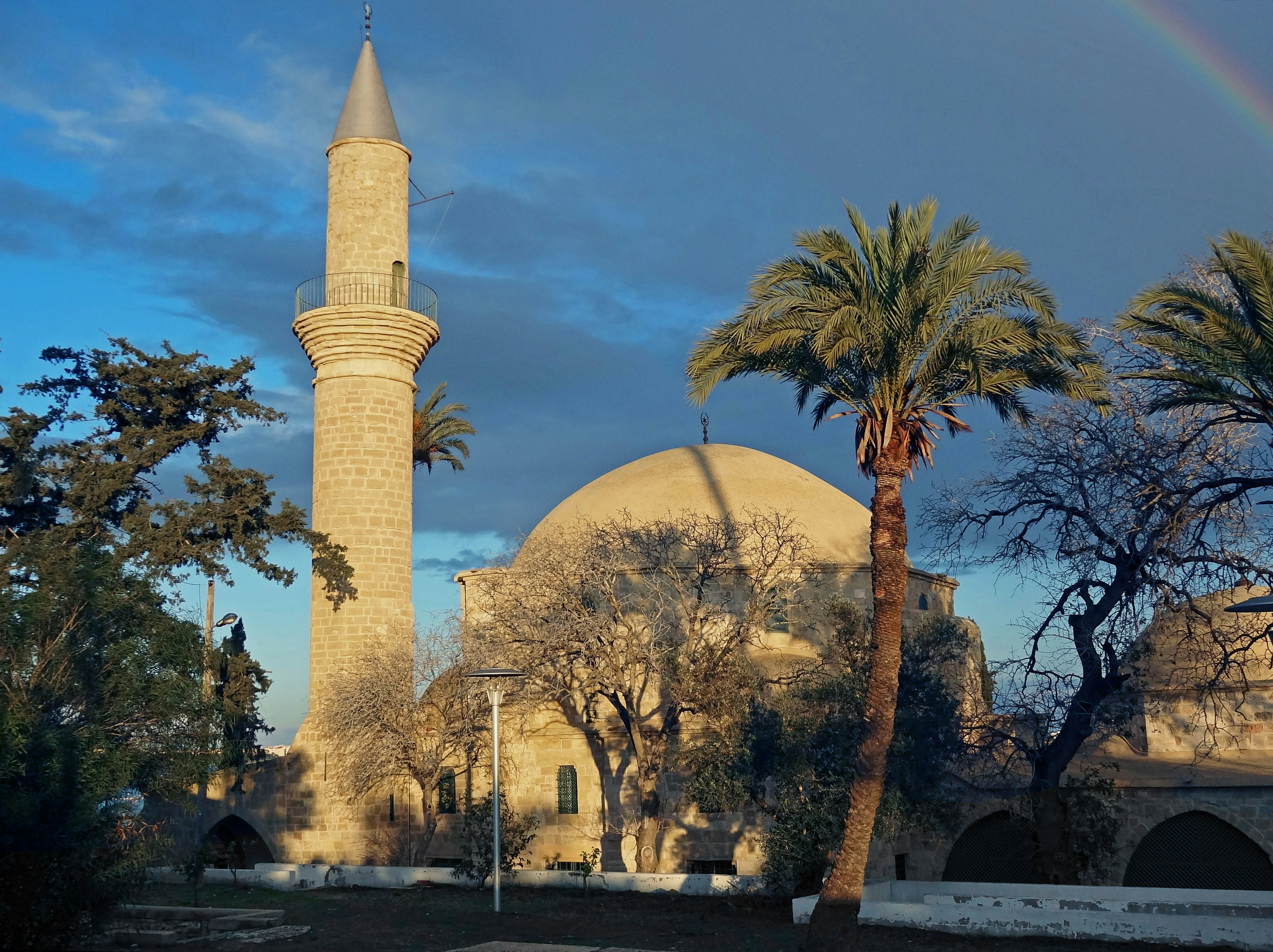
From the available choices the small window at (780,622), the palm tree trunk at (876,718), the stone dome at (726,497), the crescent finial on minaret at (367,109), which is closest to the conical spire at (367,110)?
the crescent finial on minaret at (367,109)

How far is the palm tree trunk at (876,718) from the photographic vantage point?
1379 centimetres

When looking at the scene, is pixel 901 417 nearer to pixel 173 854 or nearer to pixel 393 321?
pixel 393 321

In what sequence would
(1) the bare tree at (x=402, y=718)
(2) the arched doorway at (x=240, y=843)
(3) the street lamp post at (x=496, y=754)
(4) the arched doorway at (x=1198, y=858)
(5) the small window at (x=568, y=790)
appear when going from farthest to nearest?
(2) the arched doorway at (x=240, y=843), (5) the small window at (x=568, y=790), (1) the bare tree at (x=402, y=718), (4) the arched doorway at (x=1198, y=858), (3) the street lamp post at (x=496, y=754)

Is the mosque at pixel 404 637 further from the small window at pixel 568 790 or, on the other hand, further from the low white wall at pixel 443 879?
the low white wall at pixel 443 879

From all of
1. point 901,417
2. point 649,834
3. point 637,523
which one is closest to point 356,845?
point 649,834

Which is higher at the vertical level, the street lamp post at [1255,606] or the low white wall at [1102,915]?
the street lamp post at [1255,606]

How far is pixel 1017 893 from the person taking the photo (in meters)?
17.4

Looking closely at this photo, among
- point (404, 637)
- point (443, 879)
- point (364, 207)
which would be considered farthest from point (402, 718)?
point (364, 207)

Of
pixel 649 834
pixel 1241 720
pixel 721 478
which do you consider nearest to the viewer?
pixel 649 834

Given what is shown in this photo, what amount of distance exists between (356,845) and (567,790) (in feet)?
15.8

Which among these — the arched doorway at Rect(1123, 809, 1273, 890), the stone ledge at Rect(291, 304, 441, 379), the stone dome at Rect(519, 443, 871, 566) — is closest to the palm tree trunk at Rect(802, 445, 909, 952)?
the arched doorway at Rect(1123, 809, 1273, 890)

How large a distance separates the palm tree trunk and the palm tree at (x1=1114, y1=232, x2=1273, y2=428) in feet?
14.6

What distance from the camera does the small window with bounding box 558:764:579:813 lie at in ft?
87.5

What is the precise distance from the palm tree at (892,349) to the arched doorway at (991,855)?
1101cm
